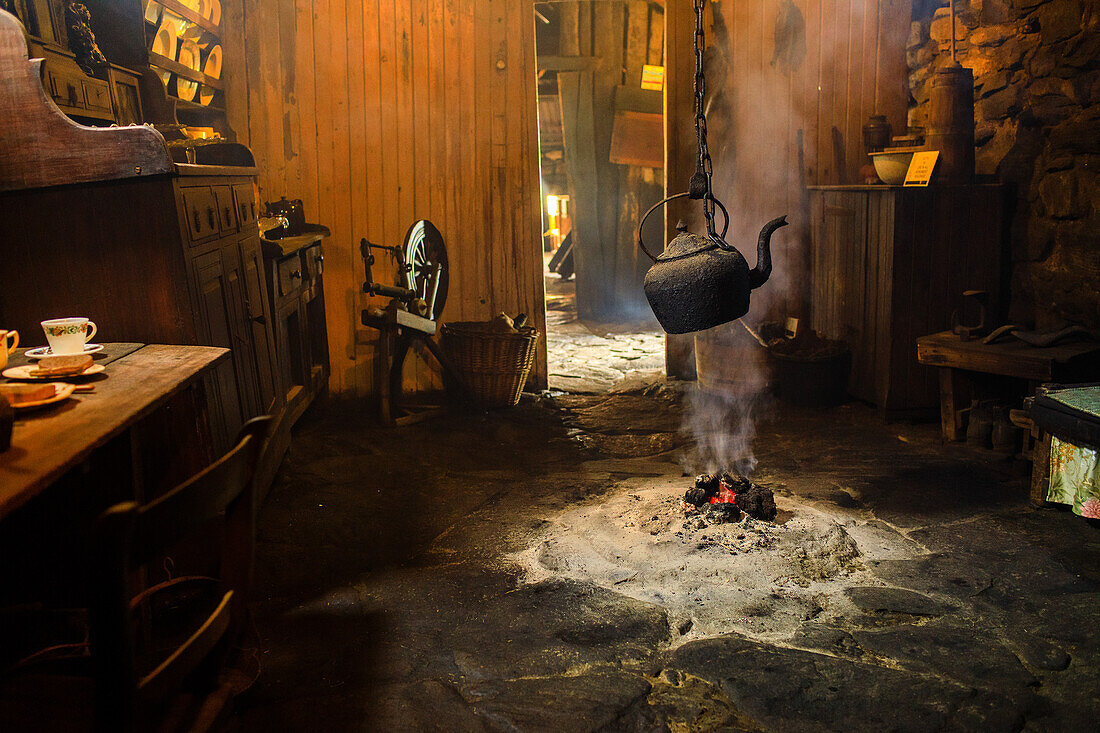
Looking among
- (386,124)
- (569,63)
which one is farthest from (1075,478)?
(569,63)

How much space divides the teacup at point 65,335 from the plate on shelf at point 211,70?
340 cm

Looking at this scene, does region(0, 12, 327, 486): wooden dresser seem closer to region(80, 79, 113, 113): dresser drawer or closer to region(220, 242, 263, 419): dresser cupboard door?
region(220, 242, 263, 419): dresser cupboard door

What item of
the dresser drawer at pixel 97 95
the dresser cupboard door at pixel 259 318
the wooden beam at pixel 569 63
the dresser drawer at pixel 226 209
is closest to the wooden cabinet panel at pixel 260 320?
the dresser cupboard door at pixel 259 318

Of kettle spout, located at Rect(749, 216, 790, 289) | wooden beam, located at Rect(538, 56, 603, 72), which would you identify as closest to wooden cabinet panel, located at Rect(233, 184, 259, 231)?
kettle spout, located at Rect(749, 216, 790, 289)

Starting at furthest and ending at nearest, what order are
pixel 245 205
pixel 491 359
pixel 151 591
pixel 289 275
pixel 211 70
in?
1. pixel 491 359
2. pixel 211 70
3. pixel 289 275
4. pixel 245 205
5. pixel 151 591

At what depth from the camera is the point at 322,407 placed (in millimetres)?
6023

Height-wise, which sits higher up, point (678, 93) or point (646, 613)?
point (678, 93)

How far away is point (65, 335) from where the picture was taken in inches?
97.9

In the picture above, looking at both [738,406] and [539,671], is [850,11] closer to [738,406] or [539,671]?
[738,406]

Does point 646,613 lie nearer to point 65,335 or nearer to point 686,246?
point 686,246

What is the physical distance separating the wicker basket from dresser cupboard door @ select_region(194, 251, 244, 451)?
2.31 m

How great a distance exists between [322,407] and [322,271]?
985 mm

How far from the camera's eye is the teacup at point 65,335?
8.12 feet

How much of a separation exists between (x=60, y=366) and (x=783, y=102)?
563 cm
